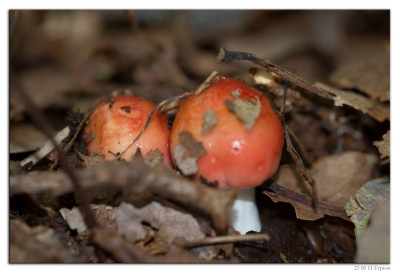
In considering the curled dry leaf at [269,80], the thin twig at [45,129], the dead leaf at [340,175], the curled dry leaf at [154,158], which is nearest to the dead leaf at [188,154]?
the curled dry leaf at [154,158]

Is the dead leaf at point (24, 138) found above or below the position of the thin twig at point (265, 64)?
below

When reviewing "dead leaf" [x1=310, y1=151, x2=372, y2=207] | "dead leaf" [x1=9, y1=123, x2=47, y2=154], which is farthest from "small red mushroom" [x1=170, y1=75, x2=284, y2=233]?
"dead leaf" [x1=9, y1=123, x2=47, y2=154]

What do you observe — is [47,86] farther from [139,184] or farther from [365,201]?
[365,201]

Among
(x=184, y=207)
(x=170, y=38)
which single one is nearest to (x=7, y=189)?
(x=184, y=207)

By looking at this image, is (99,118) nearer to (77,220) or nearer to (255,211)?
(77,220)

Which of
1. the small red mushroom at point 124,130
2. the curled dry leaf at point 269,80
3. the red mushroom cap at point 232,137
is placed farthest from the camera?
the curled dry leaf at point 269,80

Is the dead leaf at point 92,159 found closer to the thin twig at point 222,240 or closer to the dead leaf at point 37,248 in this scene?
the dead leaf at point 37,248

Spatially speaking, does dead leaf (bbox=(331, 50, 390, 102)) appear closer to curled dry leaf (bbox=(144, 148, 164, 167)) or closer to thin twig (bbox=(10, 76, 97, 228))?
curled dry leaf (bbox=(144, 148, 164, 167))
